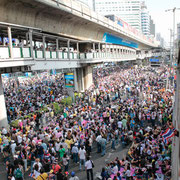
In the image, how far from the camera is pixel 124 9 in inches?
5719

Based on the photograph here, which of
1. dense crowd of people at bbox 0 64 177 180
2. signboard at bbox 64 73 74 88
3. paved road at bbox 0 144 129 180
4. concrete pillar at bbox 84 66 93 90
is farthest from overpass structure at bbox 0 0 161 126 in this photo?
paved road at bbox 0 144 129 180

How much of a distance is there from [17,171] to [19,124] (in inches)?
254

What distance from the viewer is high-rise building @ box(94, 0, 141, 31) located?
142375 millimetres

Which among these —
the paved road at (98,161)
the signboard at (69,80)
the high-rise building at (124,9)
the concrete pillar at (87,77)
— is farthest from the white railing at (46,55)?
the high-rise building at (124,9)

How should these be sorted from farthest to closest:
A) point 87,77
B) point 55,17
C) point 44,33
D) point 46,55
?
point 87,77 → point 44,33 → point 55,17 → point 46,55

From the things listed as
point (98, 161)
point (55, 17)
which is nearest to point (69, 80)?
point (55, 17)

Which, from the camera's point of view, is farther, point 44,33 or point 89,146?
point 44,33

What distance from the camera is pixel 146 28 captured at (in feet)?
554

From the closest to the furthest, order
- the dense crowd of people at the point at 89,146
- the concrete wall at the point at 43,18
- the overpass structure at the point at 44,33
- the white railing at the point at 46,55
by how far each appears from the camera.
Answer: the dense crowd of people at the point at 89,146 → the white railing at the point at 46,55 → the overpass structure at the point at 44,33 → the concrete wall at the point at 43,18

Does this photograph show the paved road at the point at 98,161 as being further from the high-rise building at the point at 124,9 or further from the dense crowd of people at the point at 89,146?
the high-rise building at the point at 124,9

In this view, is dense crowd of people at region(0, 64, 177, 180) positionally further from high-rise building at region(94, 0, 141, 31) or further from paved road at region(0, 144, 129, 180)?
high-rise building at region(94, 0, 141, 31)

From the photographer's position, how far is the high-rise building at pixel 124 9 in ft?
467

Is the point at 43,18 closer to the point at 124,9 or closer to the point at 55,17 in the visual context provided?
the point at 55,17

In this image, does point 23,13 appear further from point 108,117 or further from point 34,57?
point 108,117
